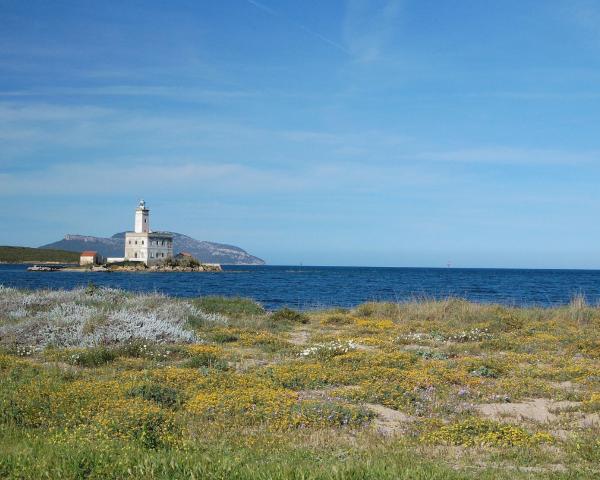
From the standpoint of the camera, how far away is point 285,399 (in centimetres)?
1112

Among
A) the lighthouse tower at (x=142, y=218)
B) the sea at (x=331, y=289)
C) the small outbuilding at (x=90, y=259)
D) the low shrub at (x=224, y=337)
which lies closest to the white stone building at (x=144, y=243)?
the lighthouse tower at (x=142, y=218)

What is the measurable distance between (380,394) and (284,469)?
5.64m

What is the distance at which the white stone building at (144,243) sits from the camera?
13512 centimetres

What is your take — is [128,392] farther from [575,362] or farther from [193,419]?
[575,362]

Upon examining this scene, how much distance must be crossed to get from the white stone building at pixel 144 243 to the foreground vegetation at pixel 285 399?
11447 cm

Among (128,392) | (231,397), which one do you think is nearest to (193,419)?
(231,397)

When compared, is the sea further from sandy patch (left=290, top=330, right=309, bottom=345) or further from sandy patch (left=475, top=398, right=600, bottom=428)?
sandy patch (left=475, top=398, right=600, bottom=428)

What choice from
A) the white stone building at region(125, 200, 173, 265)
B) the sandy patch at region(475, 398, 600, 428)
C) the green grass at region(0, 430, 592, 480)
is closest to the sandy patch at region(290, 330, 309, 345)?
the sandy patch at region(475, 398, 600, 428)

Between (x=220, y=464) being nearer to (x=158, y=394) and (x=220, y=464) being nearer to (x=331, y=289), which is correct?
(x=158, y=394)

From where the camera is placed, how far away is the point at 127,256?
464ft

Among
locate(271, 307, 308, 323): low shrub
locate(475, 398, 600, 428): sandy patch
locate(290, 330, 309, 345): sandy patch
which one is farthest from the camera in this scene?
locate(271, 307, 308, 323): low shrub

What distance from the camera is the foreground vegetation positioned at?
286 inches

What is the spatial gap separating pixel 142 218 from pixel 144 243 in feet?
20.0

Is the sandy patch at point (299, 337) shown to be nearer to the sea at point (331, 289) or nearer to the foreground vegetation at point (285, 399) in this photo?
the foreground vegetation at point (285, 399)
